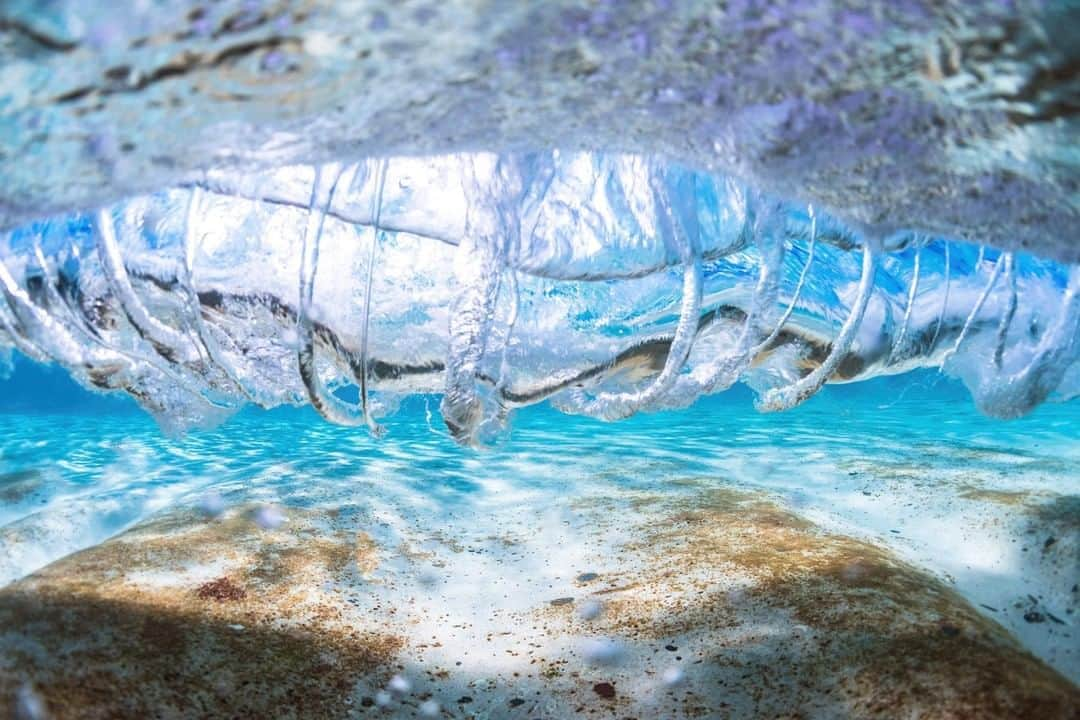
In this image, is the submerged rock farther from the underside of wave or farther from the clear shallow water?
the underside of wave

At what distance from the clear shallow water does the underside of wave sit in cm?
105

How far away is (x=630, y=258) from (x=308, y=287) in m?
1.92

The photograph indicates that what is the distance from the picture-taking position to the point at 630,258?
3.75 meters

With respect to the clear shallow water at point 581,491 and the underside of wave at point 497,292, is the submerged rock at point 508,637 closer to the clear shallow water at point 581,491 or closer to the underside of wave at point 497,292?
the clear shallow water at point 581,491

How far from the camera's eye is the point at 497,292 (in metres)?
3.53

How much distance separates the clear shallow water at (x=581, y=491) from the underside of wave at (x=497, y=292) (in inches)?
41.3

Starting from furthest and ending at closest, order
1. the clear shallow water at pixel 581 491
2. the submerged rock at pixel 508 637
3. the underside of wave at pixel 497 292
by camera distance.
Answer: the clear shallow water at pixel 581 491, the underside of wave at pixel 497 292, the submerged rock at pixel 508 637

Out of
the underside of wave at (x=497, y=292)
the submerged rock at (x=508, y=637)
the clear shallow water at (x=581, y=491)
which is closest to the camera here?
the submerged rock at (x=508, y=637)

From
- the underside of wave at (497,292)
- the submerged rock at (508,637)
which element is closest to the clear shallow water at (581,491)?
the submerged rock at (508,637)

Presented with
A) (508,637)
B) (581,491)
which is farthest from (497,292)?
(581,491)

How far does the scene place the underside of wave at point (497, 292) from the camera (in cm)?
343

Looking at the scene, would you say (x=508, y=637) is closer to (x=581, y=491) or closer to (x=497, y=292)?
(x=497, y=292)

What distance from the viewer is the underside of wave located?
3.43 m

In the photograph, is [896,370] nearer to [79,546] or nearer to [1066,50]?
[1066,50]
